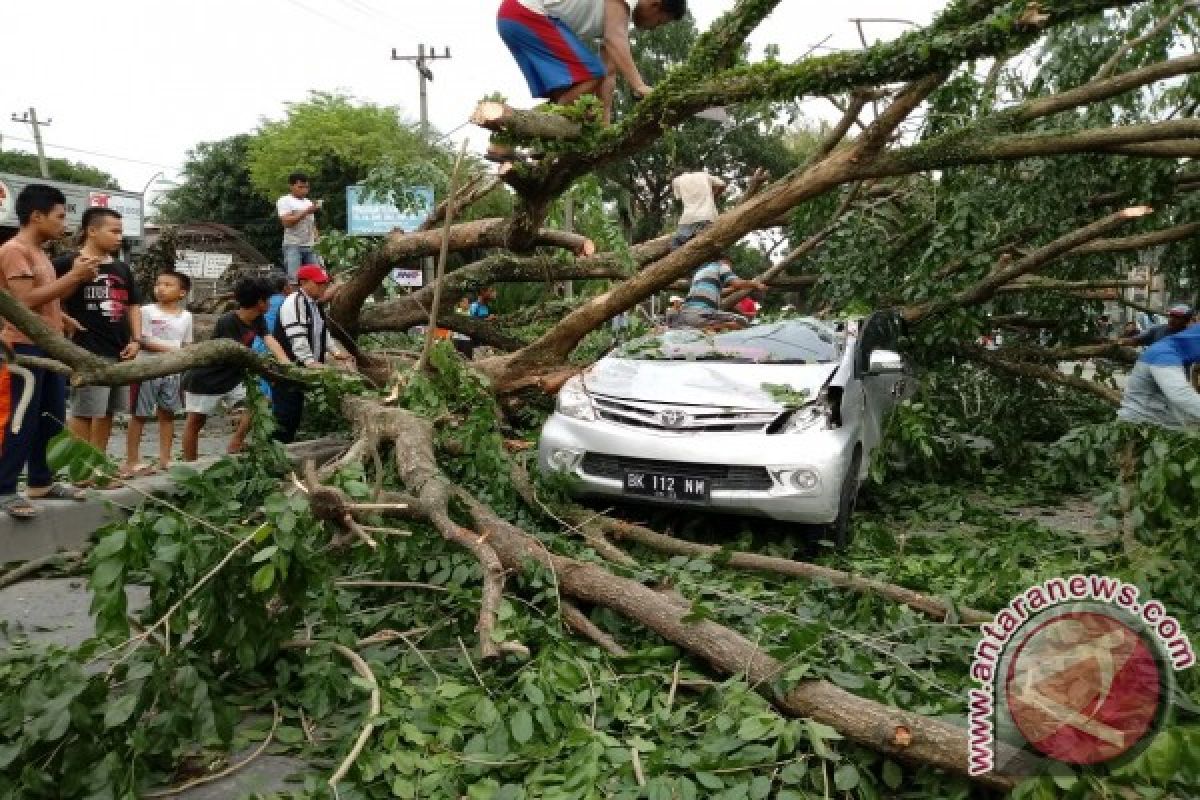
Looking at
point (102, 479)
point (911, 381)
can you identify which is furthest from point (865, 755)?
point (911, 381)

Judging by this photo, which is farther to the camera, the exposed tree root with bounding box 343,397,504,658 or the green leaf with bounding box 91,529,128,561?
the exposed tree root with bounding box 343,397,504,658

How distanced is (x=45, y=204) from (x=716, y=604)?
4.16 meters

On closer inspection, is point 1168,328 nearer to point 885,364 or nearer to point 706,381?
point 885,364

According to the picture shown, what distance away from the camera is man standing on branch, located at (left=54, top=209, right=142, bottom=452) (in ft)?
19.2

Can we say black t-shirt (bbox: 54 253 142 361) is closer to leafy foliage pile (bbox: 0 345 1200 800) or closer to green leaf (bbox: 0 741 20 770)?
leafy foliage pile (bbox: 0 345 1200 800)

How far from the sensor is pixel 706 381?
5566mm

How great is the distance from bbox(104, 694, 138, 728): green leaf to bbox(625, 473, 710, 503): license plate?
2963 mm

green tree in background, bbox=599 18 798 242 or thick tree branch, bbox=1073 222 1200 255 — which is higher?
green tree in background, bbox=599 18 798 242

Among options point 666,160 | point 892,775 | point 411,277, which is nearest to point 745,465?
point 892,775

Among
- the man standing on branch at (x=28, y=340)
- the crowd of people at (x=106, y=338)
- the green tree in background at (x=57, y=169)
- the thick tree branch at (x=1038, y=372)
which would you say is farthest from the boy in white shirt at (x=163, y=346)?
the green tree in background at (x=57, y=169)

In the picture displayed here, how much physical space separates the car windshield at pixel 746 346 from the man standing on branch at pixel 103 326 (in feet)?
10.9

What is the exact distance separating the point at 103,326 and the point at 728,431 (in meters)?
4.21

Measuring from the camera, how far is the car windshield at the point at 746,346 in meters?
6.09

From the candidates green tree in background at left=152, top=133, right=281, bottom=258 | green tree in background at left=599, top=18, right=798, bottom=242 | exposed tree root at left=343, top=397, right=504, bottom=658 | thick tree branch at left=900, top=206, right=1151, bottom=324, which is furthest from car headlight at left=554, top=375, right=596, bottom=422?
green tree in background at left=152, top=133, right=281, bottom=258
